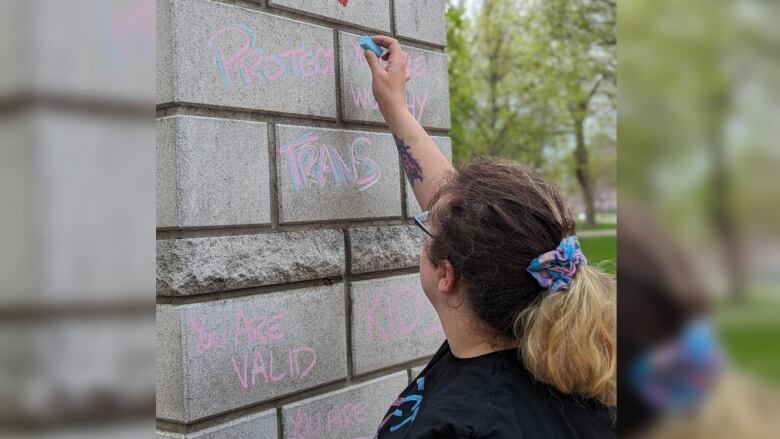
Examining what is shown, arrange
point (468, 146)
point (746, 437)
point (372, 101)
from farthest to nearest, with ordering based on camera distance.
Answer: point (468, 146), point (372, 101), point (746, 437)

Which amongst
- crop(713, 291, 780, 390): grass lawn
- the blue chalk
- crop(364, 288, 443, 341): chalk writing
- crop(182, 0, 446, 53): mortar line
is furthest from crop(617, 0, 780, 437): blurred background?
crop(364, 288, 443, 341): chalk writing

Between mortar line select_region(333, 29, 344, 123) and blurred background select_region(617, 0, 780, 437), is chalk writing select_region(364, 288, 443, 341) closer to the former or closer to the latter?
mortar line select_region(333, 29, 344, 123)

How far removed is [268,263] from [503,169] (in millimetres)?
1126

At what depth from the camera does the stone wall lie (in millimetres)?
2797

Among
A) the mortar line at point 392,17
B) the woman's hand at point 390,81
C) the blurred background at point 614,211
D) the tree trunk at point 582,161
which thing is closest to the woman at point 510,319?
the woman's hand at point 390,81

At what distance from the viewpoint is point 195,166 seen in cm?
283

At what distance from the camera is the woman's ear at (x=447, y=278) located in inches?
96.2

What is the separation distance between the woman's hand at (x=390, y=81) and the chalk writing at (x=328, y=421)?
139 centimetres

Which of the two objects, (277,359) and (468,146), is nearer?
(277,359)

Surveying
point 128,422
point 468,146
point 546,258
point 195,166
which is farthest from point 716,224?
point 468,146

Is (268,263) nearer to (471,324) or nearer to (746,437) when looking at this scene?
(471,324)

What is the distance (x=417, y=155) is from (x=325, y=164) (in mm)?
432

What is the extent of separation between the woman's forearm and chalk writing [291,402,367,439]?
3.34ft

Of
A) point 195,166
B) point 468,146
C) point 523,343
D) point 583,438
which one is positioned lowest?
point 583,438
